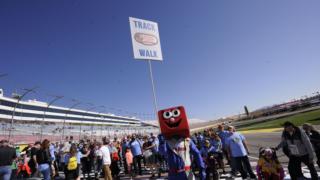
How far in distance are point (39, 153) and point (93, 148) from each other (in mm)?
4212

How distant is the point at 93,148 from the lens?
12.6 meters

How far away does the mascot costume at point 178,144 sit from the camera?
4219 millimetres

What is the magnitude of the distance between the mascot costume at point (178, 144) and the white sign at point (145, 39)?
342 centimetres

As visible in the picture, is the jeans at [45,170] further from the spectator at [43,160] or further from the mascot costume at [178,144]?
the mascot costume at [178,144]

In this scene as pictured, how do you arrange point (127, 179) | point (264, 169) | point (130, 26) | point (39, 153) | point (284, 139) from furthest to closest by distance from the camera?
1. point (127, 179)
2. point (39, 153)
3. point (130, 26)
4. point (284, 139)
5. point (264, 169)

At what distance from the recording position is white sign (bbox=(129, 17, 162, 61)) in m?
7.50

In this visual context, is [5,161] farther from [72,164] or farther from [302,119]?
[302,119]

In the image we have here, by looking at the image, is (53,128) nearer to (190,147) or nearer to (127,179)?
(127,179)

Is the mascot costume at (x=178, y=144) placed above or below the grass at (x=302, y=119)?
below

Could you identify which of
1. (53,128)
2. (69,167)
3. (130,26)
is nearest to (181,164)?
(130,26)

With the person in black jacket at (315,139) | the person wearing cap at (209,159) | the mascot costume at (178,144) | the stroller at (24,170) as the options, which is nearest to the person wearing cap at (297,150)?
the person in black jacket at (315,139)

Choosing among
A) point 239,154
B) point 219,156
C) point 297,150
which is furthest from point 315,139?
point 219,156

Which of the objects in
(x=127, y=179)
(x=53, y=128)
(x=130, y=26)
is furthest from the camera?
(x=53, y=128)

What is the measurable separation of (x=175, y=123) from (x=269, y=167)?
292 cm
